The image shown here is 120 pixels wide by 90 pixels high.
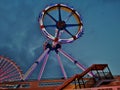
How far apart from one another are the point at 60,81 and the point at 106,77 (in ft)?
15.9

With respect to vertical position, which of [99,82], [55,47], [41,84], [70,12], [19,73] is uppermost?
[70,12]

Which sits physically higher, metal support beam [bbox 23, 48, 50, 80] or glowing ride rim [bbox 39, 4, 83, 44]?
glowing ride rim [bbox 39, 4, 83, 44]

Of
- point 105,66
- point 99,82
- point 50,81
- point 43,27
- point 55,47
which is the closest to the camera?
point 99,82

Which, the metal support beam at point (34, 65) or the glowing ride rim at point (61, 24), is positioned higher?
the glowing ride rim at point (61, 24)

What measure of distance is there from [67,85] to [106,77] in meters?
3.33

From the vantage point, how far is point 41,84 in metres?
18.5

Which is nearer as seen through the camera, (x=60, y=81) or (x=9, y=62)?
(x=60, y=81)

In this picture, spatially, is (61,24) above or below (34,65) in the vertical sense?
Result: above

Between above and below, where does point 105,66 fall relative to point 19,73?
below

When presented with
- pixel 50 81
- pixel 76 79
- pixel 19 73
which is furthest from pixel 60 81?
pixel 19 73

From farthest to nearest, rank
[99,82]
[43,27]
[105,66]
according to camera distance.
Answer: [43,27], [105,66], [99,82]

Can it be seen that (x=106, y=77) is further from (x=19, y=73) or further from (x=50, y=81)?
(x=19, y=73)

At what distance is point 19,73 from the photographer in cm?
2720

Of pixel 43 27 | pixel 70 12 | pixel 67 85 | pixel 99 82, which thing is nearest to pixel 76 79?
pixel 67 85
